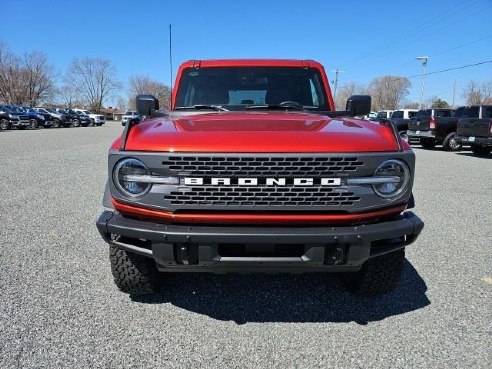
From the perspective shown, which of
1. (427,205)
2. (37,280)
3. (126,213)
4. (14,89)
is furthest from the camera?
(14,89)

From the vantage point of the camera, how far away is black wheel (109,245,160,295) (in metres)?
2.75

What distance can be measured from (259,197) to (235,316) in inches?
40.5

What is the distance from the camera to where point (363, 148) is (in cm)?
232

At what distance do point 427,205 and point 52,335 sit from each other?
5.71 meters

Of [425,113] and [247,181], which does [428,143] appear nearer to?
[425,113]

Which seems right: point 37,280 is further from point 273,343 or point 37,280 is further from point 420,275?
point 420,275

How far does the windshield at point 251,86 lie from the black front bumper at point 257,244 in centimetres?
181

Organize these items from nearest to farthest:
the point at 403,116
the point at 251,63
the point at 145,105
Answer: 1. the point at 145,105
2. the point at 251,63
3. the point at 403,116

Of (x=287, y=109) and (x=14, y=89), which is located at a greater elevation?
(x=14, y=89)

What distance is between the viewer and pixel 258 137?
7.54ft

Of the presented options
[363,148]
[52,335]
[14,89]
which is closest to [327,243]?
[363,148]

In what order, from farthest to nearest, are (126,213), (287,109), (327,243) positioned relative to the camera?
(287,109) → (126,213) → (327,243)

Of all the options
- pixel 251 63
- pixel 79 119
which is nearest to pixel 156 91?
pixel 79 119

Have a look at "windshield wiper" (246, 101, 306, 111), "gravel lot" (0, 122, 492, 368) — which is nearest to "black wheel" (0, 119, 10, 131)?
"gravel lot" (0, 122, 492, 368)
